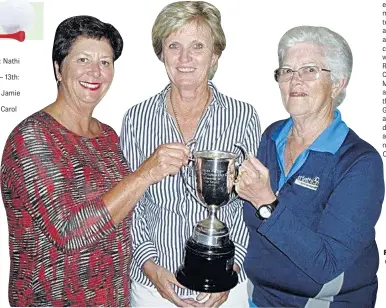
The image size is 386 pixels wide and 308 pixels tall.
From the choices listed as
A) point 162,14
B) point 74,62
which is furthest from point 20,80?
point 162,14

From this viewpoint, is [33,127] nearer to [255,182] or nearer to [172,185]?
[172,185]

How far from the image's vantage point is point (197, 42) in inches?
56.3

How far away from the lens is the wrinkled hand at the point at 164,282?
1486 millimetres

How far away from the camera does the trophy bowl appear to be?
1.32 m

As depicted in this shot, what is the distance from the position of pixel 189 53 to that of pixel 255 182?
482 mm

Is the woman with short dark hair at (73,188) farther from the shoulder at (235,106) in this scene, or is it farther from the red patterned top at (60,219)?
the shoulder at (235,106)

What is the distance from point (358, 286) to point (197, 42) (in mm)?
924

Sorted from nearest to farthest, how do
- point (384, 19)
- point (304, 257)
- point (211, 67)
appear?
point (304, 257), point (211, 67), point (384, 19)

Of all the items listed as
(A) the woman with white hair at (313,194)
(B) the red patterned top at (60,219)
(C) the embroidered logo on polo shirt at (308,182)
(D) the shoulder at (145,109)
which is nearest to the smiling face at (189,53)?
(D) the shoulder at (145,109)

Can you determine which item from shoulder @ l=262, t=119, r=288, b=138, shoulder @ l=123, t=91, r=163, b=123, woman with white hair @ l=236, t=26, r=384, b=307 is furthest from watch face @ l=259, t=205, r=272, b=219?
shoulder @ l=123, t=91, r=163, b=123

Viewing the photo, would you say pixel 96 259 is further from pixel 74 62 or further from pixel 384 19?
pixel 384 19

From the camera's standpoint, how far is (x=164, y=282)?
149cm

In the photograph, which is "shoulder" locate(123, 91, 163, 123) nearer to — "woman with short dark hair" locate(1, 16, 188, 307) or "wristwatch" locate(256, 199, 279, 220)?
"woman with short dark hair" locate(1, 16, 188, 307)

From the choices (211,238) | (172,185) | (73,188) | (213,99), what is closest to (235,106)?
(213,99)
